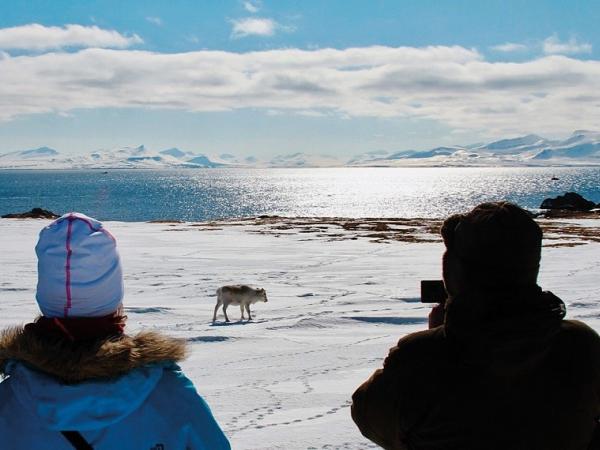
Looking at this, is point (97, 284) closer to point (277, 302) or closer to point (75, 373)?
point (75, 373)

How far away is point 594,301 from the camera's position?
11.2 m

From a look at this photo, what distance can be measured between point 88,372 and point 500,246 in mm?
1273

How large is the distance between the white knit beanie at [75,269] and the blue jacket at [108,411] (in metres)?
0.22

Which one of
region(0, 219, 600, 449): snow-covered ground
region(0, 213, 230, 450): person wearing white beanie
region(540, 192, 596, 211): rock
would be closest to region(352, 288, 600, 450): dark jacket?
region(0, 213, 230, 450): person wearing white beanie

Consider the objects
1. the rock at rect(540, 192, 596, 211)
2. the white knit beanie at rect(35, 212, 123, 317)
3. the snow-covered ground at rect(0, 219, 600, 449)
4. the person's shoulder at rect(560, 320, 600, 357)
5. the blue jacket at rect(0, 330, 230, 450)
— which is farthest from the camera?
the rock at rect(540, 192, 596, 211)

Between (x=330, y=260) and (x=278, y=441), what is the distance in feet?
53.0

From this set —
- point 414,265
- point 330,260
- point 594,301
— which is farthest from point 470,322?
point 330,260

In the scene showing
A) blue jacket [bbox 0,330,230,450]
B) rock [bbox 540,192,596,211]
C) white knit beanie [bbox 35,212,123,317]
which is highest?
white knit beanie [bbox 35,212,123,317]

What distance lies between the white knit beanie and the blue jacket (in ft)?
0.71

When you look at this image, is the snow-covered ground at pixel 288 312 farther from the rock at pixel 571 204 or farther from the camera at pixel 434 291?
the rock at pixel 571 204

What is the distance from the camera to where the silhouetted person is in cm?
204

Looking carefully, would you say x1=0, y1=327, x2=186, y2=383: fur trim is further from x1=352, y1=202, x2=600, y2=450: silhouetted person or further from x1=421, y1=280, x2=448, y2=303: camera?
x1=421, y1=280, x2=448, y2=303: camera

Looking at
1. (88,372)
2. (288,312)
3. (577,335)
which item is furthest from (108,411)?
(288,312)

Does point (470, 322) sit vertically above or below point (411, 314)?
above
